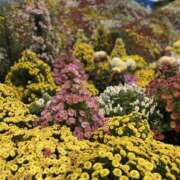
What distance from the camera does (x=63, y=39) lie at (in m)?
14.1

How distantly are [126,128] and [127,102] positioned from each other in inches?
97.9

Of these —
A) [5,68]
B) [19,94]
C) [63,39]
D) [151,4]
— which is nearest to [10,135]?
[19,94]

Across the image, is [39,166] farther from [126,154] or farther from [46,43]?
[46,43]

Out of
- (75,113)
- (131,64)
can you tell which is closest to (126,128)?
(75,113)

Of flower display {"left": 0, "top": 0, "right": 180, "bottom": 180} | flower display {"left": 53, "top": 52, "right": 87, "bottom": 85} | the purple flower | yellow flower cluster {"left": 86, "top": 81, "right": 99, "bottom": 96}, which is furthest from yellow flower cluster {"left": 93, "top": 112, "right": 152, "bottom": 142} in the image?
the purple flower

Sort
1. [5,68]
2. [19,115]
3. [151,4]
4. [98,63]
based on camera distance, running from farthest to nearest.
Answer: [151,4]
[98,63]
[5,68]
[19,115]

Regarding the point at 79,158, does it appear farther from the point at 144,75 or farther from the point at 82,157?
the point at 144,75

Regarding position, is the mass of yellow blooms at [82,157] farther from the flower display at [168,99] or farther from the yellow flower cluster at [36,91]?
the yellow flower cluster at [36,91]

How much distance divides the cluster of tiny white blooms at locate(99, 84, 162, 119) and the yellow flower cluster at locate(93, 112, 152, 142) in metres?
1.87

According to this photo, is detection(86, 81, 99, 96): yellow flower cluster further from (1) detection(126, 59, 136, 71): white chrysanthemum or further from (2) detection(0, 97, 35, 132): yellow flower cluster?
(2) detection(0, 97, 35, 132): yellow flower cluster

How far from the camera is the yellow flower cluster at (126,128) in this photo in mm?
7560

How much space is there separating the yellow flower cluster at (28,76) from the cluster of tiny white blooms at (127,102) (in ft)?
3.77

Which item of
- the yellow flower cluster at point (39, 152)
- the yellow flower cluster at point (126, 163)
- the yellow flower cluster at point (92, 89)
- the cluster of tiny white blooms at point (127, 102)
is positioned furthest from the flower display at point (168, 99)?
Answer: the yellow flower cluster at point (126, 163)

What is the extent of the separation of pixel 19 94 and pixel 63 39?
11.3 feet
